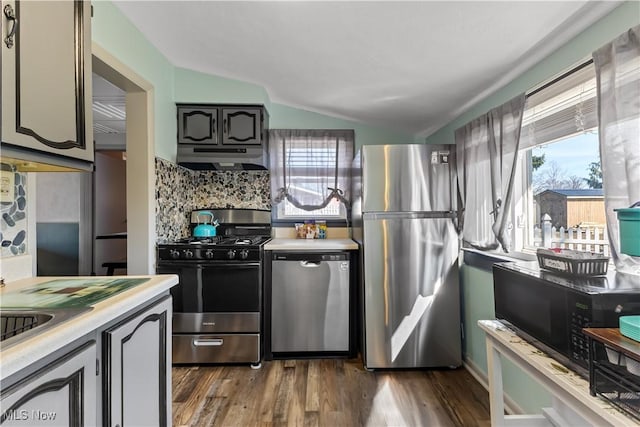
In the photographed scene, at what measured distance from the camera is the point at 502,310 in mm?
1368

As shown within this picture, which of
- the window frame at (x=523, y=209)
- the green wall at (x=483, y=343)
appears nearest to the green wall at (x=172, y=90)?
the window frame at (x=523, y=209)

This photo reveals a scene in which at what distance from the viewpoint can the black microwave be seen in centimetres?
87

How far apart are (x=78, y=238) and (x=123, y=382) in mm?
3519

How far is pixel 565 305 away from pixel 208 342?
92.1 inches

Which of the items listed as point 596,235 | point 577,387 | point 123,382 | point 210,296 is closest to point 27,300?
point 123,382

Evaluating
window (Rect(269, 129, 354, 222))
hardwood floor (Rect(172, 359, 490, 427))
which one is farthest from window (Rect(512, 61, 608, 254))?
window (Rect(269, 129, 354, 222))

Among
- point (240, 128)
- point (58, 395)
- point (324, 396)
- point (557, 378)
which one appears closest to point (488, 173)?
point (557, 378)

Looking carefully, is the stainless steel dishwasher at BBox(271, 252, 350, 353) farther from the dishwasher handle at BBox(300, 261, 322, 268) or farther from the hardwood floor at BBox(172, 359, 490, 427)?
the hardwood floor at BBox(172, 359, 490, 427)

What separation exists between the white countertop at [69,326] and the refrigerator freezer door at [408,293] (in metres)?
1.57

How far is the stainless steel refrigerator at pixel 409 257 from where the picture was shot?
231 centimetres

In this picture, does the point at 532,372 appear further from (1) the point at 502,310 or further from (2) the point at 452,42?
(2) the point at 452,42

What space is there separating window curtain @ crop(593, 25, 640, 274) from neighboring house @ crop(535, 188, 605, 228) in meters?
0.34

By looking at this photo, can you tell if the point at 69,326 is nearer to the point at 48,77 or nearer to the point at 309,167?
the point at 48,77

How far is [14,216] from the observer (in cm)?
128
